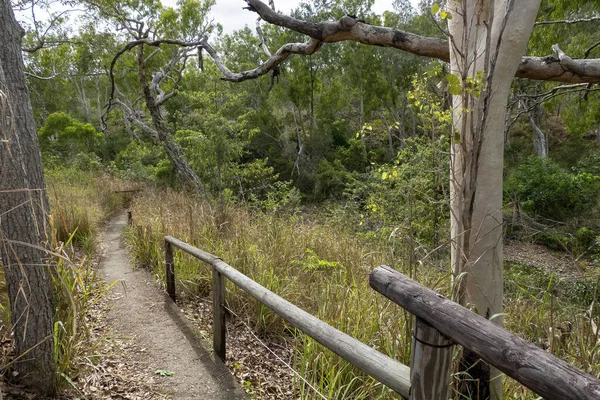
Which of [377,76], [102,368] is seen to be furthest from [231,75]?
[377,76]

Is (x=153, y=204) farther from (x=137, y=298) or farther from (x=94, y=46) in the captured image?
(x=94, y=46)

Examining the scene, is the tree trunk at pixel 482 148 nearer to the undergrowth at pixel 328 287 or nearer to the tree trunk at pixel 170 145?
the undergrowth at pixel 328 287

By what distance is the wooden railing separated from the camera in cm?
90

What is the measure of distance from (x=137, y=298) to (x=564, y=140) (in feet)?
102

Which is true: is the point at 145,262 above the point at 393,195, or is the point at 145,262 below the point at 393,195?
below

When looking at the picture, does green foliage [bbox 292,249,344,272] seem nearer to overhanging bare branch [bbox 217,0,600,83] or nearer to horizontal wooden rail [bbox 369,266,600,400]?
overhanging bare branch [bbox 217,0,600,83]

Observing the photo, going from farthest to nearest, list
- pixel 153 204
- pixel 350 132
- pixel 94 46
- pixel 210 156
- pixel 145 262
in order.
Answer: pixel 350 132 < pixel 94 46 < pixel 210 156 < pixel 153 204 < pixel 145 262

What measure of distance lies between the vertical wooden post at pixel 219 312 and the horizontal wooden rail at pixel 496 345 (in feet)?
7.05

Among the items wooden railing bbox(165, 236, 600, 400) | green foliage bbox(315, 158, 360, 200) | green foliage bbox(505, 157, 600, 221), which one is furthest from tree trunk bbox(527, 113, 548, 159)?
wooden railing bbox(165, 236, 600, 400)

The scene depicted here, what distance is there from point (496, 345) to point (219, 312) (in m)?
2.62

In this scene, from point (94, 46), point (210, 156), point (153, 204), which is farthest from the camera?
point (94, 46)

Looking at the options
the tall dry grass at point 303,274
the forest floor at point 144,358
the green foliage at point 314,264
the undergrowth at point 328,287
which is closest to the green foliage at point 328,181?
the undergrowth at point 328,287

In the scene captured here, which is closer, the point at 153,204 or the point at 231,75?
the point at 231,75

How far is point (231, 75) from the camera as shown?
4.47m
